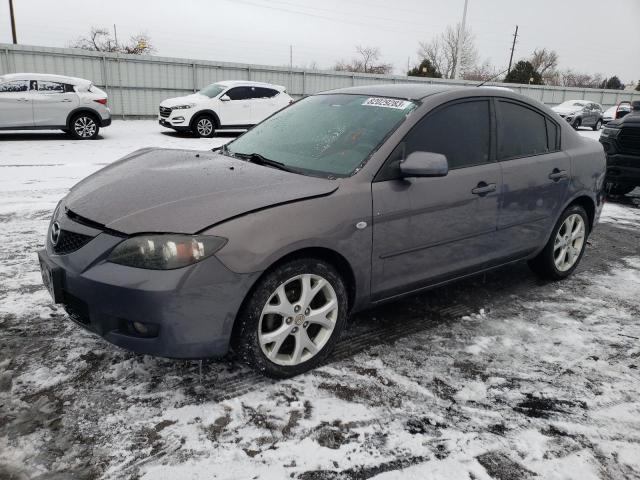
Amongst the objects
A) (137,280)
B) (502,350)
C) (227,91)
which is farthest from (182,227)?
(227,91)

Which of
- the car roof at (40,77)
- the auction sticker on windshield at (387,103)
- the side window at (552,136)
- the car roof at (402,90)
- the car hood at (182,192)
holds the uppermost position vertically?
the car roof at (40,77)

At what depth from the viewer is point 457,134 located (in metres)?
3.46

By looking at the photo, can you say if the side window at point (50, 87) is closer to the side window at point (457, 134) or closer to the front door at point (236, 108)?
the front door at point (236, 108)

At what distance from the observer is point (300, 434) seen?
238 cm

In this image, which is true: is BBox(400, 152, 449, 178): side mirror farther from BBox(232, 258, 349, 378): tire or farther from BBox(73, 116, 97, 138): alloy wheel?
BBox(73, 116, 97, 138): alloy wheel

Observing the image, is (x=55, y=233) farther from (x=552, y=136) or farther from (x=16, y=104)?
(x=16, y=104)

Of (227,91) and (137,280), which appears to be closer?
(137,280)

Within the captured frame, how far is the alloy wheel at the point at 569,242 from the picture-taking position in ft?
14.5

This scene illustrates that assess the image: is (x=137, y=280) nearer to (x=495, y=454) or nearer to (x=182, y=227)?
(x=182, y=227)

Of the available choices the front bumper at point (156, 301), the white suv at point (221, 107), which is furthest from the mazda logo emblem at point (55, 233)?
the white suv at point (221, 107)

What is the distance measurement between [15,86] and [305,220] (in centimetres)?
1245

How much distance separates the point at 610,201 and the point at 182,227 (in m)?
8.22

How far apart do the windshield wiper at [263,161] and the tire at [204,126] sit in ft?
40.2

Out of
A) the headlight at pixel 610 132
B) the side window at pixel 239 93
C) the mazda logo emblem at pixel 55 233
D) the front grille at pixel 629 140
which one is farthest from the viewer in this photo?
the side window at pixel 239 93
